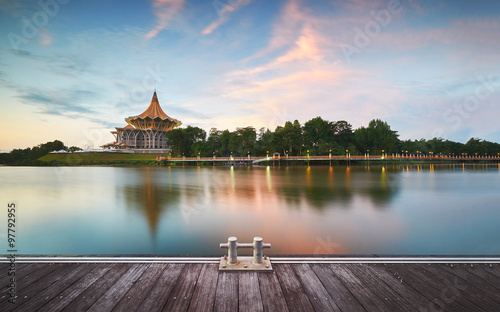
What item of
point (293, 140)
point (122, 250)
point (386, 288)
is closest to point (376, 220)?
point (386, 288)

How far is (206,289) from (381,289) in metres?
2.00

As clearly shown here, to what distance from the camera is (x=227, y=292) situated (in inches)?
107

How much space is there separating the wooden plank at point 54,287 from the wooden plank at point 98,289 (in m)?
0.30

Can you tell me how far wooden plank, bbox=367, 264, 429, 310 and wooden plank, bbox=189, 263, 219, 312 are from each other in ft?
6.76

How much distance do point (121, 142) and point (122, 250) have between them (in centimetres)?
11316

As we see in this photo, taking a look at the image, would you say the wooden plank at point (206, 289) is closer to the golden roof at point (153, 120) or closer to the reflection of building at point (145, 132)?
the reflection of building at point (145, 132)

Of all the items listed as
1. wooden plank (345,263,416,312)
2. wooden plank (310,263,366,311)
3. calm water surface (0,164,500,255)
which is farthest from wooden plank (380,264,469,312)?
calm water surface (0,164,500,255)

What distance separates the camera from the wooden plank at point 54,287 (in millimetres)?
2498

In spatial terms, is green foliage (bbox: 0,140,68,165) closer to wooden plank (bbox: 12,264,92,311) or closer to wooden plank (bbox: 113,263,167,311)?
wooden plank (bbox: 12,264,92,311)

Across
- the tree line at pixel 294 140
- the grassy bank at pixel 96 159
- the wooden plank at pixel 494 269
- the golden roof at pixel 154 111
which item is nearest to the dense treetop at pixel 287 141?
the tree line at pixel 294 140

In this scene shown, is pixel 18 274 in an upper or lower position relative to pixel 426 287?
upper

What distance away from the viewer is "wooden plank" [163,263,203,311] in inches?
97.4

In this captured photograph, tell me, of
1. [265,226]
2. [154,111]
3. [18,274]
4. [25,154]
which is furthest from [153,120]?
[18,274]

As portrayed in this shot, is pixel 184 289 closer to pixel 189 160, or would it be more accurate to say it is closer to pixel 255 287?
pixel 255 287
